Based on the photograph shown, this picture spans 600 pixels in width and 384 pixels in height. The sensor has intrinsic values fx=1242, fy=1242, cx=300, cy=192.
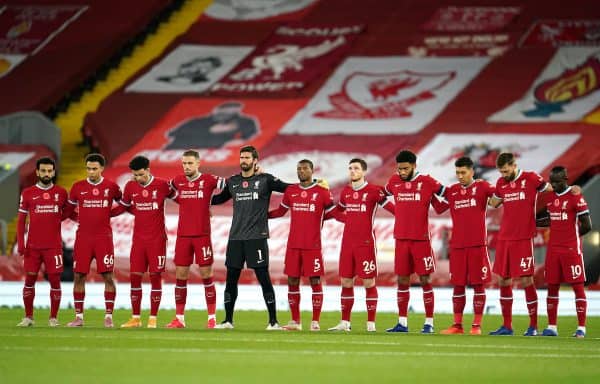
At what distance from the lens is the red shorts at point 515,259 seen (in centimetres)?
1396

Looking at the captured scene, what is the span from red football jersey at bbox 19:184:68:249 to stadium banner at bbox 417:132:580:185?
14668 mm

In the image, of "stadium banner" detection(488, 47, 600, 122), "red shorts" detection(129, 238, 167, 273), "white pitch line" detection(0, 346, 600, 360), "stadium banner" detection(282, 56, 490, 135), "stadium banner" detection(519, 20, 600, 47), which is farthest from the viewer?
"stadium banner" detection(519, 20, 600, 47)

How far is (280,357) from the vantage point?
33.3ft

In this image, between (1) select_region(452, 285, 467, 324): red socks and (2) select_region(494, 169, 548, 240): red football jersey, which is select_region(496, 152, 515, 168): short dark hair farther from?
(1) select_region(452, 285, 467, 324): red socks

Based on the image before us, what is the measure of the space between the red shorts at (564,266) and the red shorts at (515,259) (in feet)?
0.83

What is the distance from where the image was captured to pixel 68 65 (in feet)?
113

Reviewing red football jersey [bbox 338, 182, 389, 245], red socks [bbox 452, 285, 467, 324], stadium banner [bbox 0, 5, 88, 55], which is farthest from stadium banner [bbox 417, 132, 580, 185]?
red socks [bbox 452, 285, 467, 324]

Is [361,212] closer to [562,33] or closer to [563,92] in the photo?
[563,92]

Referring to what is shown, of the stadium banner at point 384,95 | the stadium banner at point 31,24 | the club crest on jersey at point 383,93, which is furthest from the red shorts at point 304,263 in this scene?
the stadium banner at point 31,24

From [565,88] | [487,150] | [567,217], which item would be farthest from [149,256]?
A: [565,88]

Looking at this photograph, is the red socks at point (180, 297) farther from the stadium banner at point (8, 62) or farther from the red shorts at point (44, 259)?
the stadium banner at point (8, 62)

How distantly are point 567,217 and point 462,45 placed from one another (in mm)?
20408

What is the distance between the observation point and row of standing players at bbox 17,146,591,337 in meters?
14.1

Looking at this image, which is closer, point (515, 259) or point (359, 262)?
point (515, 259)
